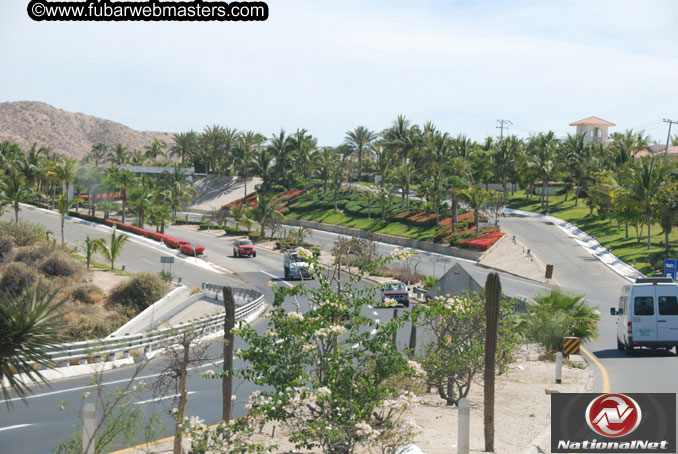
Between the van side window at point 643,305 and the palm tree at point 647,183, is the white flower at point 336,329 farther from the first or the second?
the palm tree at point 647,183

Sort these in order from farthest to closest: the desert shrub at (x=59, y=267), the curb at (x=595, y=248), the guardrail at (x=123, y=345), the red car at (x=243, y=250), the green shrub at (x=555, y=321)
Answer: the red car at (x=243, y=250), the curb at (x=595, y=248), the desert shrub at (x=59, y=267), the green shrub at (x=555, y=321), the guardrail at (x=123, y=345)

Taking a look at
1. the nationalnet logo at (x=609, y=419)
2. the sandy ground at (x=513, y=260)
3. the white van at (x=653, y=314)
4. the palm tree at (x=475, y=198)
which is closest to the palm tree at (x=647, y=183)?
the sandy ground at (x=513, y=260)

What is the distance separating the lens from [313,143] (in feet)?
336

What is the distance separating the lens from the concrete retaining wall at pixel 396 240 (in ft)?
195

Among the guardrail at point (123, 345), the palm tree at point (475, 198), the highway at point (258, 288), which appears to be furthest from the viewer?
the palm tree at point (475, 198)

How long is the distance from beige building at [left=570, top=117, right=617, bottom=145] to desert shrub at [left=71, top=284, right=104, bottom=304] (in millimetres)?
99636

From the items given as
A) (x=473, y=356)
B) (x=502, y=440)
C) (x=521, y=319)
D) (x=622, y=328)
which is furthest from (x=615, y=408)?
(x=622, y=328)

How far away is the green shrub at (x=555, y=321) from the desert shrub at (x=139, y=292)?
2287cm

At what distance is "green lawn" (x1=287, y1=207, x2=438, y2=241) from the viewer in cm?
6794

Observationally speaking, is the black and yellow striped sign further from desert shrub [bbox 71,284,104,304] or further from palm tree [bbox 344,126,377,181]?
palm tree [bbox 344,126,377,181]

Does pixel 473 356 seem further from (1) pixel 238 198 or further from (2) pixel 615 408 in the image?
(1) pixel 238 198

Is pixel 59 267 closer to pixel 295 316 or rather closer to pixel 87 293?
pixel 87 293

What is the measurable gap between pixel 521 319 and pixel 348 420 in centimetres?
1462

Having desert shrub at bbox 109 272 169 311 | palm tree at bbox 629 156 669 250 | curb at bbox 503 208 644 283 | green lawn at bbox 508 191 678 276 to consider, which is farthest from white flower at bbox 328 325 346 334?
palm tree at bbox 629 156 669 250
